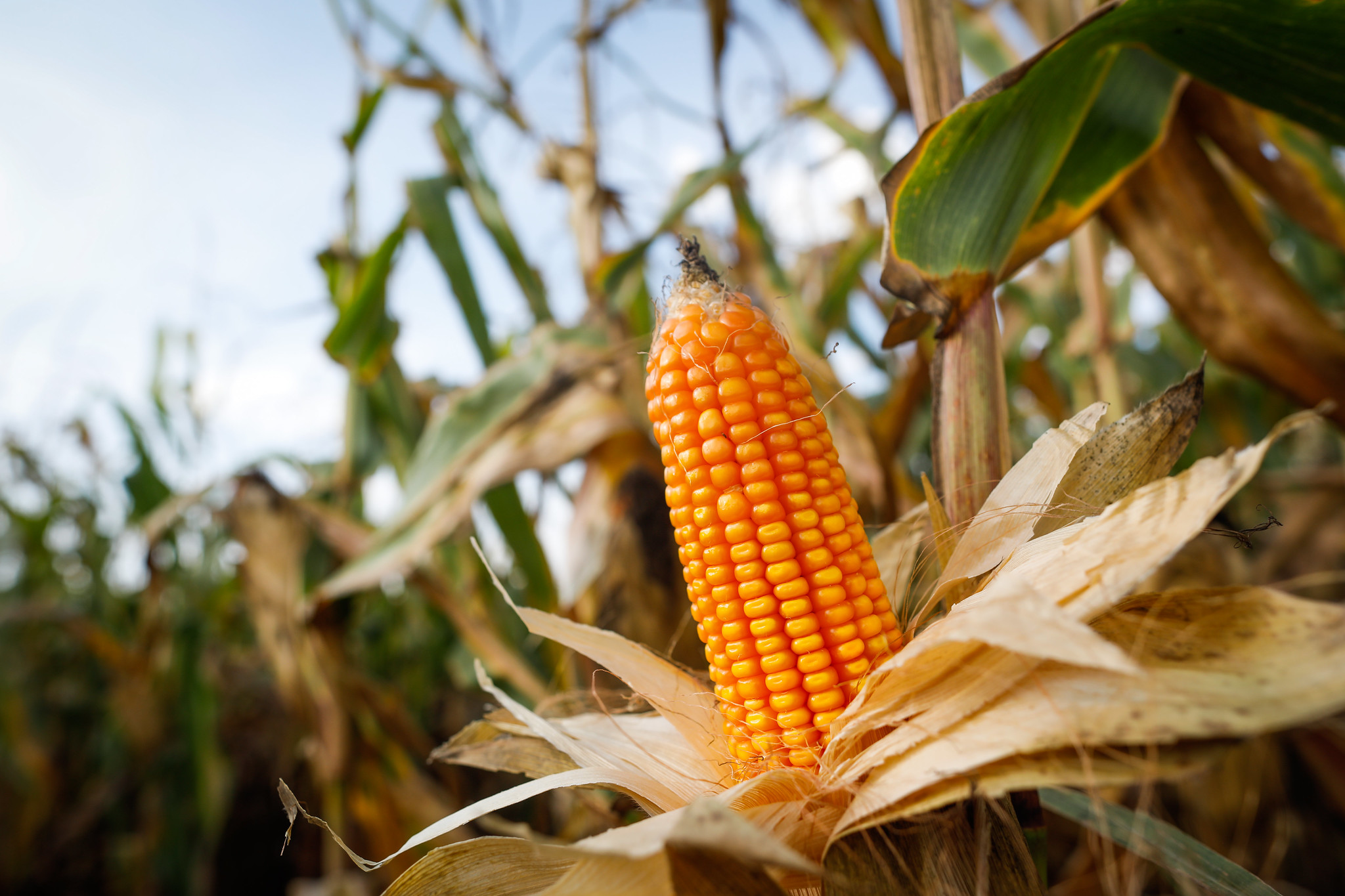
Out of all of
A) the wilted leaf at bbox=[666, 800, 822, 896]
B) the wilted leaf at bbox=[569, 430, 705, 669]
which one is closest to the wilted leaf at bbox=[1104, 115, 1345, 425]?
the wilted leaf at bbox=[569, 430, 705, 669]

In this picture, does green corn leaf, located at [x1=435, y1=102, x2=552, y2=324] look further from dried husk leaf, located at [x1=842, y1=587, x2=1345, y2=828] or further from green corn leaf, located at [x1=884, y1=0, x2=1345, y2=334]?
dried husk leaf, located at [x1=842, y1=587, x2=1345, y2=828]

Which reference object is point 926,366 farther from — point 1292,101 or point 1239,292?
point 1292,101

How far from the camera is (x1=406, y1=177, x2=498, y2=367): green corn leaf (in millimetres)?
1284

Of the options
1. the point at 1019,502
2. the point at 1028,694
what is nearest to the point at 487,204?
the point at 1019,502

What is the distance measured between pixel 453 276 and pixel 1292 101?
3.86 feet

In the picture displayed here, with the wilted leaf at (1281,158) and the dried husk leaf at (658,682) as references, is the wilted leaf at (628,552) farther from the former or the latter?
the wilted leaf at (1281,158)

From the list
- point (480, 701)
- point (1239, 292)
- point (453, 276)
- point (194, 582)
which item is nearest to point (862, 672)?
point (1239, 292)

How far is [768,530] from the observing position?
1.75ft

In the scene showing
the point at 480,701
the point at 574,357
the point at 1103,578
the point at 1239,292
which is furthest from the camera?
the point at 480,701

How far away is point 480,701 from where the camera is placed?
7.19 ft

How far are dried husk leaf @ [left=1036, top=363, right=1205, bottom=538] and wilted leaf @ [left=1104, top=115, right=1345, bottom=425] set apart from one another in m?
0.54

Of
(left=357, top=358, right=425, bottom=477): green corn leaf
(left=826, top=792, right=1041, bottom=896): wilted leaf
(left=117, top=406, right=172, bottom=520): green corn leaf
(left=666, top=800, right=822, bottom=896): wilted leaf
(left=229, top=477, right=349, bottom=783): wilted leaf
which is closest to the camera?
(left=666, top=800, right=822, bottom=896): wilted leaf

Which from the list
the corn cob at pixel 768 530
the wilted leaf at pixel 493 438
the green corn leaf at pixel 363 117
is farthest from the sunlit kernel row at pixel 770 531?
the green corn leaf at pixel 363 117

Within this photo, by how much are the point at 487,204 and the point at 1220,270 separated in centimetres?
128
